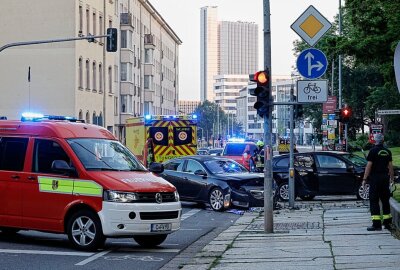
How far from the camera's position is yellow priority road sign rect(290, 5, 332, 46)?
16.6 metres

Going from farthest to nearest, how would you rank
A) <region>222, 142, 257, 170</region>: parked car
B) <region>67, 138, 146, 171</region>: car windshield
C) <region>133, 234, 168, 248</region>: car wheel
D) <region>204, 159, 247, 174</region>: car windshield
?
<region>222, 142, 257, 170</region>: parked car, <region>204, 159, 247, 174</region>: car windshield, <region>133, 234, 168, 248</region>: car wheel, <region>67, 138, 146, 171</region>: car windshield

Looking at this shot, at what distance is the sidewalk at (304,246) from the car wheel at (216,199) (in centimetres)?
333

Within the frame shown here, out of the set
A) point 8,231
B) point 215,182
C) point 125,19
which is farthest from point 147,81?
point 8,231

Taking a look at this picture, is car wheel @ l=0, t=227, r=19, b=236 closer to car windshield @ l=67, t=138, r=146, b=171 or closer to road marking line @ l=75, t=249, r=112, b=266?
car windshield @ l=67, t=138, r=146, b=171

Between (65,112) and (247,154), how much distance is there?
21.3 m

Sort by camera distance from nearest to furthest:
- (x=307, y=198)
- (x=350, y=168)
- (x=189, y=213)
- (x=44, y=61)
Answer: (x=189, y=213)
(x=350, y=168)
(x=307, y=198)
(x=44, y=61)

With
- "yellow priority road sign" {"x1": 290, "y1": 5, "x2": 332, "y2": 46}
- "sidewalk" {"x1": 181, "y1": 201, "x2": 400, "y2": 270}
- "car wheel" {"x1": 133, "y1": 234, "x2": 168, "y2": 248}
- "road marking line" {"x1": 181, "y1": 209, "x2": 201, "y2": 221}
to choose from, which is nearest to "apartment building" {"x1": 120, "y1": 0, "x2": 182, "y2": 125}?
"road marking line" {"x1": 181, "y1": 209, "x2": 201, "y2": 221}

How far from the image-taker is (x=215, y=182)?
2305cm

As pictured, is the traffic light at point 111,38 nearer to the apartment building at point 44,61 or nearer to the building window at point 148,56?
the apartment building at point 44,61

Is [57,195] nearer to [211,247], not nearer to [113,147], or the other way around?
[113,147]

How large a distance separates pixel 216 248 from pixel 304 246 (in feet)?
4.79

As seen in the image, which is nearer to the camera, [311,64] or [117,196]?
[117,196]

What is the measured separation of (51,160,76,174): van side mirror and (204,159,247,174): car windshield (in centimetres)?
1022

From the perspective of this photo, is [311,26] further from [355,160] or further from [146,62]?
[146,62]
